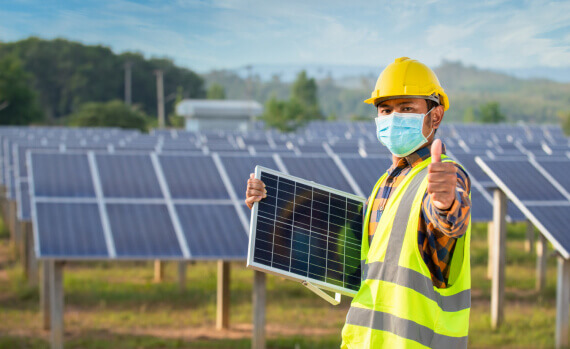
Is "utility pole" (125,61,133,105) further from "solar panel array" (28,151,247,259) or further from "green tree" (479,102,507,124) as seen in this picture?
"solar panel array" (28,151,247,259)

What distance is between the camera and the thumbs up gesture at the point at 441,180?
3.26 m

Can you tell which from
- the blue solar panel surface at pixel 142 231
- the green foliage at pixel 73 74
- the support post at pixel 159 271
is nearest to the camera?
the blue solar panel surface at pixel 142 231

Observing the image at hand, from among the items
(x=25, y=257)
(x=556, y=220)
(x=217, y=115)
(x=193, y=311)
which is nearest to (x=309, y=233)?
(x=556, y=220)

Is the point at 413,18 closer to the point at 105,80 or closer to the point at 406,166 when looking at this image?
the point at 406,166

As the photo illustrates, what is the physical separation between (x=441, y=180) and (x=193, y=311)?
13.2 meters

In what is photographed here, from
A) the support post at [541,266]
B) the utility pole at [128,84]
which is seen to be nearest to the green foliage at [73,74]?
the utility pole at [128,84]

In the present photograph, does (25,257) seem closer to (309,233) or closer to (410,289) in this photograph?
(309,233)

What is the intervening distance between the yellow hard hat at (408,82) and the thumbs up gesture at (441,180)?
790 millimetres

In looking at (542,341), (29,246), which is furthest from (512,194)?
(29,246)

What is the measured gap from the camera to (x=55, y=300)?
11.1 metres

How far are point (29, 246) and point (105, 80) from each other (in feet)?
349

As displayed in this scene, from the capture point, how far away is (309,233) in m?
4.65

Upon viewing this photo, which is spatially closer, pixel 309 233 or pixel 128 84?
pixel 309 233

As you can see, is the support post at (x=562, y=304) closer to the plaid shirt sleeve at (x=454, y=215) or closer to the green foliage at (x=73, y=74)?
the plaid shirt sleeve at (x=454, y=215)
